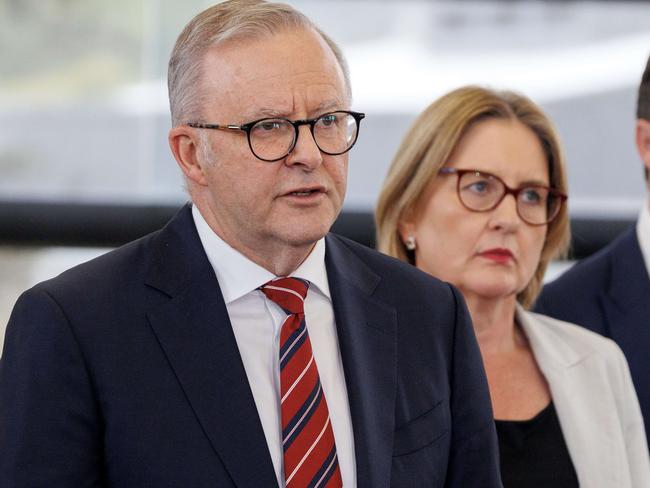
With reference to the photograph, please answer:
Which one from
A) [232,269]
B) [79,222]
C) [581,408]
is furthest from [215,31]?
[79,222]

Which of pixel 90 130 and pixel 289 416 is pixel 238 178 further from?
pixel 90 130

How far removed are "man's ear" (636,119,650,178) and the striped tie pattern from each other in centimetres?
143

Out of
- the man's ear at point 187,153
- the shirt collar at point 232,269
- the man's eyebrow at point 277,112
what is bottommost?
the shirt collar at point 232,269

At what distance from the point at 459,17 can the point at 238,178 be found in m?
4.32

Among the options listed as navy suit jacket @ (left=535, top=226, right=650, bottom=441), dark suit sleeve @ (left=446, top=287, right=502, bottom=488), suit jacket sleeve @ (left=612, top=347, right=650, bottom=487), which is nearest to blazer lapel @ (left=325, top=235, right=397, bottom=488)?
dark suit sleeve @ (left=446, top=287, right=502, bottom=488)

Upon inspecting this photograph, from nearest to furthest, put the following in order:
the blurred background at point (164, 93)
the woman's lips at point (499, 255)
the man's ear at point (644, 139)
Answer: the woman's lips at point (499, 255), the man's ear at point (644, 139), the blurred background at point (164, 93)

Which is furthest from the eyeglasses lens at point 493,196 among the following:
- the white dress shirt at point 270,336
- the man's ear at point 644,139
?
the white dress shirt at point 270,336

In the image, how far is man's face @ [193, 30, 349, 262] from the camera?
1.58 metres

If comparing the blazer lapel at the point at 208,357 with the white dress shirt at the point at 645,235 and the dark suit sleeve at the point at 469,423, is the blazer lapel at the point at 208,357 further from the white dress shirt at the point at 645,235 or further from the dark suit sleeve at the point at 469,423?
the white dress shirt at the point at 645,235

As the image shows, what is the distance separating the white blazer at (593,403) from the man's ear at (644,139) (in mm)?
520

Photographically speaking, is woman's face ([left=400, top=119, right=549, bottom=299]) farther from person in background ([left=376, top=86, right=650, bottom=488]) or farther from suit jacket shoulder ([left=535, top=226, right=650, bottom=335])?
suit jacket shoulder ([left=535, top=226, right=650, bottom=335])

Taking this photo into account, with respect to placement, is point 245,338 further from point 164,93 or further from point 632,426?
point 164,93

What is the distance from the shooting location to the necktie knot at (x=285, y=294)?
1.67 meters

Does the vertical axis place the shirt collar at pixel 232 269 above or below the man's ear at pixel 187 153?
below
